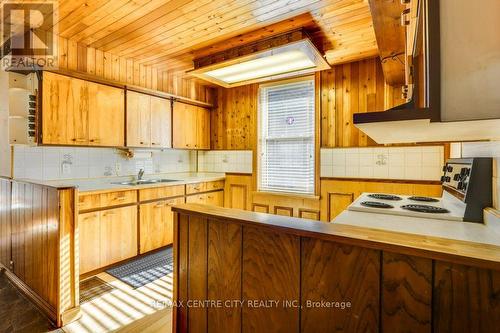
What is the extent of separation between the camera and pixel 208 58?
2.88 meters

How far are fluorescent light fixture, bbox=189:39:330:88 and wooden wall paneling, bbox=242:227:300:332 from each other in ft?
6.13

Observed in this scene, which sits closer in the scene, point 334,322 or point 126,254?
point 334,322

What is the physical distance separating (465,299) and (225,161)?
3766 millimetres

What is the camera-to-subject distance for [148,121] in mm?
3346

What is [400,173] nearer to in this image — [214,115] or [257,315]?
[257,315]

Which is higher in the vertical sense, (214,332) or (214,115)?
(214,115)

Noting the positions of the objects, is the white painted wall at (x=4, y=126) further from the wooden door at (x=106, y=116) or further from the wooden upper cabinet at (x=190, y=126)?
the wooden upper cabinet at (x=190, y=126)

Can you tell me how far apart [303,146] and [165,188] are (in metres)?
1.99

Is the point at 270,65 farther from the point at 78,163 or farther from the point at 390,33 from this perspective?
the point at 78,163

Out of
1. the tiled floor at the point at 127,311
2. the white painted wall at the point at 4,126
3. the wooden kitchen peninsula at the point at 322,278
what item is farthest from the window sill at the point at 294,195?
the white painted wall at the point at 4,126

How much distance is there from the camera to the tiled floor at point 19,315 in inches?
69.5

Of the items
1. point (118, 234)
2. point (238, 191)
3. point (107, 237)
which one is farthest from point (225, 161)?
point (107, 237)

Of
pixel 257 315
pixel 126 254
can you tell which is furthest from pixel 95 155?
pixel 257 315

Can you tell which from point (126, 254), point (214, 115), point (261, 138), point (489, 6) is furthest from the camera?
point (214, 115)
